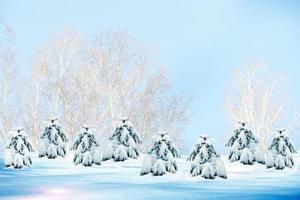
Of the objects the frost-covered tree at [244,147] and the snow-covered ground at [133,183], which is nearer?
the snow-covered ground at [133,183]

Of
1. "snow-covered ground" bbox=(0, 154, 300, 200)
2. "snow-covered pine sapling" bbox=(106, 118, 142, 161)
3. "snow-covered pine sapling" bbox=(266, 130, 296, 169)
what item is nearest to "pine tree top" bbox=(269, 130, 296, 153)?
"snow-covered pine sapling" bbox=(266, 130, 296, 169)

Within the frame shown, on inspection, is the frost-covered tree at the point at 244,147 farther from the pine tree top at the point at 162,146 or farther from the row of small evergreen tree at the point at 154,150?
the pine tree top at the point at 162,146

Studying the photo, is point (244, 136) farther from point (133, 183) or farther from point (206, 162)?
point (133, 183)

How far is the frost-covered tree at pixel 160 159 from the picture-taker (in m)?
15.2

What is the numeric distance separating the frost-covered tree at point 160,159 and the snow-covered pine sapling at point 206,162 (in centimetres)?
75

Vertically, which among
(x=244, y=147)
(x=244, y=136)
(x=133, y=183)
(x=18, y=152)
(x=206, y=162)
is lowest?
(x=133, y=183)

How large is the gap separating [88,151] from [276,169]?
642 centimetres

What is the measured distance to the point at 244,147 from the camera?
17891mm

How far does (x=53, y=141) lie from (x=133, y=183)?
6.36 m

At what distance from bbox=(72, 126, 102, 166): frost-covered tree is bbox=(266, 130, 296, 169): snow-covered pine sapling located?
230 inches

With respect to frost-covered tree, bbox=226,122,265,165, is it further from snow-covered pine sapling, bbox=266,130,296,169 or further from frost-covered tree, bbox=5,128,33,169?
frost-covered tree, bbox=5,128,33,169

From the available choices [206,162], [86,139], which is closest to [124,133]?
[86,139]

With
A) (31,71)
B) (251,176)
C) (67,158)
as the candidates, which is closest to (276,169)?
(251,176)

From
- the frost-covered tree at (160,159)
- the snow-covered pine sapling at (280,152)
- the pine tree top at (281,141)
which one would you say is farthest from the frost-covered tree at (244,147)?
the frost-covered tree at (160,159)
